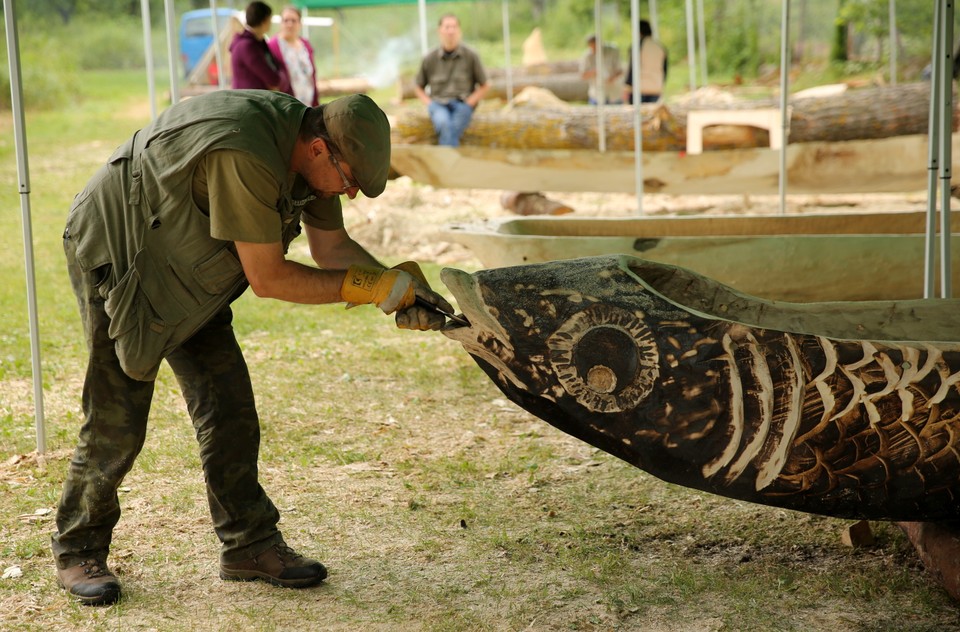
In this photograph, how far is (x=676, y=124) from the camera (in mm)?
7836

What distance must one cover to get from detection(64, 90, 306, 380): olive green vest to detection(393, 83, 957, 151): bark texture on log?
577cm

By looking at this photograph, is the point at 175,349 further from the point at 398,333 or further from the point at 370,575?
the point at 398,333

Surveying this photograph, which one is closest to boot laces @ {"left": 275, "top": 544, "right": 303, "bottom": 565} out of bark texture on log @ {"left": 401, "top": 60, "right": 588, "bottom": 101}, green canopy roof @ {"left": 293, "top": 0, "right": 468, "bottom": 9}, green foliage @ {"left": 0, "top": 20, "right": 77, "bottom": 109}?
green canopy roof @ {"left": 293, "top": 0, "right": 468, "bottom": 9}

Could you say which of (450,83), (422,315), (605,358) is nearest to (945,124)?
(605,358)

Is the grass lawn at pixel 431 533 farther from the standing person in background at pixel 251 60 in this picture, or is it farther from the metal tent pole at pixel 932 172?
the standing person in background at pixel 251 60

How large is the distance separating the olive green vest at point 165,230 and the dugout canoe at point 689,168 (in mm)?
5733

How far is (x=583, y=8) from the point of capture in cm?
2144

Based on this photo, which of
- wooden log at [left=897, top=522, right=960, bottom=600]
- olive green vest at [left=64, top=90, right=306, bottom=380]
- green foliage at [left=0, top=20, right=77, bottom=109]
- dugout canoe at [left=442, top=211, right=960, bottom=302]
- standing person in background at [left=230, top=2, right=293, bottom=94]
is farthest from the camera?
green foliage at [left=0, top=20, right=77, bottom=109]

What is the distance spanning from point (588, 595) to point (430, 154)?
5854 millimetres

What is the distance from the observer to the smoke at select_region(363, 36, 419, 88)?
20.3m

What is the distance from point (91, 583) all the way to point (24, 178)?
1.54 meters

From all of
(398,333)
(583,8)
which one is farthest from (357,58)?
(398,333)

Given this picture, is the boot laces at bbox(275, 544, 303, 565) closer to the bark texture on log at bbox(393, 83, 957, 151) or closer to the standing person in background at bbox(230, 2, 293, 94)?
the standing person in background at bbox(230, 2, 293, 94)

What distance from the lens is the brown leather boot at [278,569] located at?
109 inches
